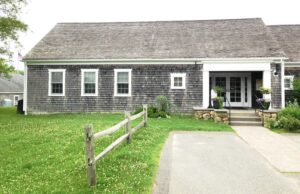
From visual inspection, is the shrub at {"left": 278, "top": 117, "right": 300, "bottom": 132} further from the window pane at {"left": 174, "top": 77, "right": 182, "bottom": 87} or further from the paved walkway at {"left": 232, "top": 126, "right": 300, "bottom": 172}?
the window pane at {"left": 174, "top": 77, "right": 182, "bottom": 87}

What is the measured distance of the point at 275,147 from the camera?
9.57 m

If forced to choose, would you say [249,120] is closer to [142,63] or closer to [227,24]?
[142,63]

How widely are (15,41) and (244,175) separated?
18012mm

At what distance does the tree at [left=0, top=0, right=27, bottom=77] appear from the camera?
1800 centimetres

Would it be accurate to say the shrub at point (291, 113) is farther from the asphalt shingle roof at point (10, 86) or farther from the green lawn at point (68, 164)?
the asphalt shingle roof at point (10, 86)

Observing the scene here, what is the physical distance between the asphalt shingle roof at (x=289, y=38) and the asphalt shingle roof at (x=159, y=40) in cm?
146

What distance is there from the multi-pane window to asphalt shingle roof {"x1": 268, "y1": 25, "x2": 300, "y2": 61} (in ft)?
34.1

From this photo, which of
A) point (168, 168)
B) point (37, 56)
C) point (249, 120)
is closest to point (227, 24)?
point (249, 120)

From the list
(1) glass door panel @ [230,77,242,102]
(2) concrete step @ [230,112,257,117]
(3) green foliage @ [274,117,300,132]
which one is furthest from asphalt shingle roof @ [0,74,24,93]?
(3) green foliage @ [274,117,300,132]

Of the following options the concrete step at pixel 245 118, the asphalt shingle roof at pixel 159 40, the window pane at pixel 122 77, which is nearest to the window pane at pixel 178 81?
the asphalt shingle roof at pixel 159 40

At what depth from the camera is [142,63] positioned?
1916 cm

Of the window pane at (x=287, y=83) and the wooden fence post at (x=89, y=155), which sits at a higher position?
the window pane at (x=287, y=83)

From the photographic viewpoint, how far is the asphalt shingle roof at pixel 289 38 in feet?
65.0

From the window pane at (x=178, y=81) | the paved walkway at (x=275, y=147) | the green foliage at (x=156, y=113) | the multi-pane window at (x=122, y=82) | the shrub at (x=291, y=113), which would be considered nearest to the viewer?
the paved walkway at (x=275, y=147)
